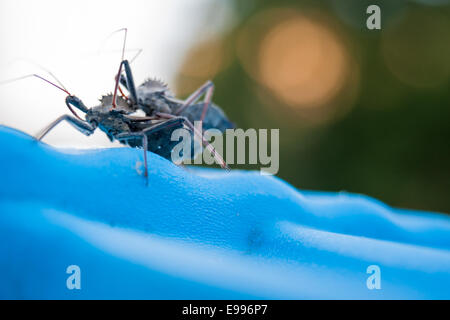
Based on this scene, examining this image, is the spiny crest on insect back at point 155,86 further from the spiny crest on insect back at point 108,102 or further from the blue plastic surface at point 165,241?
the blue plastic surface at point 165,241

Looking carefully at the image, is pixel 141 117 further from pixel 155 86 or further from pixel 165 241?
pixel 165 241

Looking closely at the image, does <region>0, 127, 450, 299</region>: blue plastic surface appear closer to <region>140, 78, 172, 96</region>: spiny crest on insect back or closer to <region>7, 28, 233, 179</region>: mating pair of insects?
<region>7, 28, 233, 179</region>: mating pair of insects

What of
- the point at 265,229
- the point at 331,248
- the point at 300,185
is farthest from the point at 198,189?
the point at 300,185

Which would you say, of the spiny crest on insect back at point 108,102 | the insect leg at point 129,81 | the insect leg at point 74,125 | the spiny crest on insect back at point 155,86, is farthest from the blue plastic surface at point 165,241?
the spiny crest on insect back at point 155,86

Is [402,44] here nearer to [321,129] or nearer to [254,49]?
[321,129]

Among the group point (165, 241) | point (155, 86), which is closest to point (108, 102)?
point (155, 86)

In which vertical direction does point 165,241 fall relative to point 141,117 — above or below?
below

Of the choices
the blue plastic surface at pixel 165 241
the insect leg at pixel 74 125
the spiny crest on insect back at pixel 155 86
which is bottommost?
the blue plastic surface at pixel 165 241

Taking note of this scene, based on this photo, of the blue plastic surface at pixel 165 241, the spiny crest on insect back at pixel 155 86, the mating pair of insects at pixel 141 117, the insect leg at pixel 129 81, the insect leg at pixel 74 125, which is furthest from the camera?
the spiny crest on insect back at pixel 155 86
